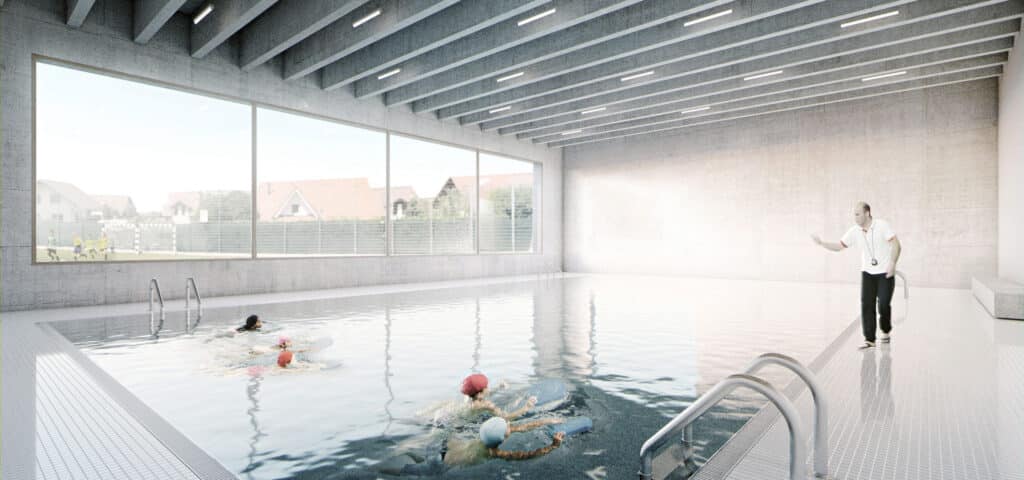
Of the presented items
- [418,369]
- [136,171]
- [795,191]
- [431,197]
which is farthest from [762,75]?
[136,171]

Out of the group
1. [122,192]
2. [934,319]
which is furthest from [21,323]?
[934,319]

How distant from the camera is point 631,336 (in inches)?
252

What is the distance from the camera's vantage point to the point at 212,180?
1098 centimetres

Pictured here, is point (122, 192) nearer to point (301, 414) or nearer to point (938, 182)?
point (301, 414)

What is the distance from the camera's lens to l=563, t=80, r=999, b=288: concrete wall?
510 inches

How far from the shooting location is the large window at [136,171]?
9.04 metres

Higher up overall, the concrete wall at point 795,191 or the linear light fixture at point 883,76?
the linear light fixture at point 883,76

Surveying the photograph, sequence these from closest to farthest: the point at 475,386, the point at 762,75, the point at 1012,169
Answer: the point at 475,386 < the point at 1012,169 < the point at 762,75

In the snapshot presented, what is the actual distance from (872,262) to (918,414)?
8.65 ft

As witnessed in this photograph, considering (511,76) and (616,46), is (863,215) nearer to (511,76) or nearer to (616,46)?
(616,46)

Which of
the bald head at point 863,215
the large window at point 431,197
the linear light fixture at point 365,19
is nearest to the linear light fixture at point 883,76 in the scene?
the bald head at point 863,215

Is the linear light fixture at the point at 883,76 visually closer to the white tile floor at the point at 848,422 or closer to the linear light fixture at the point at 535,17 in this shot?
the linear light fixture at the point at 535,17

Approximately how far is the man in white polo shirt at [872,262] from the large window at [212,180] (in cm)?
1020

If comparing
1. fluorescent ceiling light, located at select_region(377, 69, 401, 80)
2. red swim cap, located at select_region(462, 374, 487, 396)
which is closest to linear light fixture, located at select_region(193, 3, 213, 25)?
fluorescent ceiling light, located at select_region(377, 69, 401, 80)
